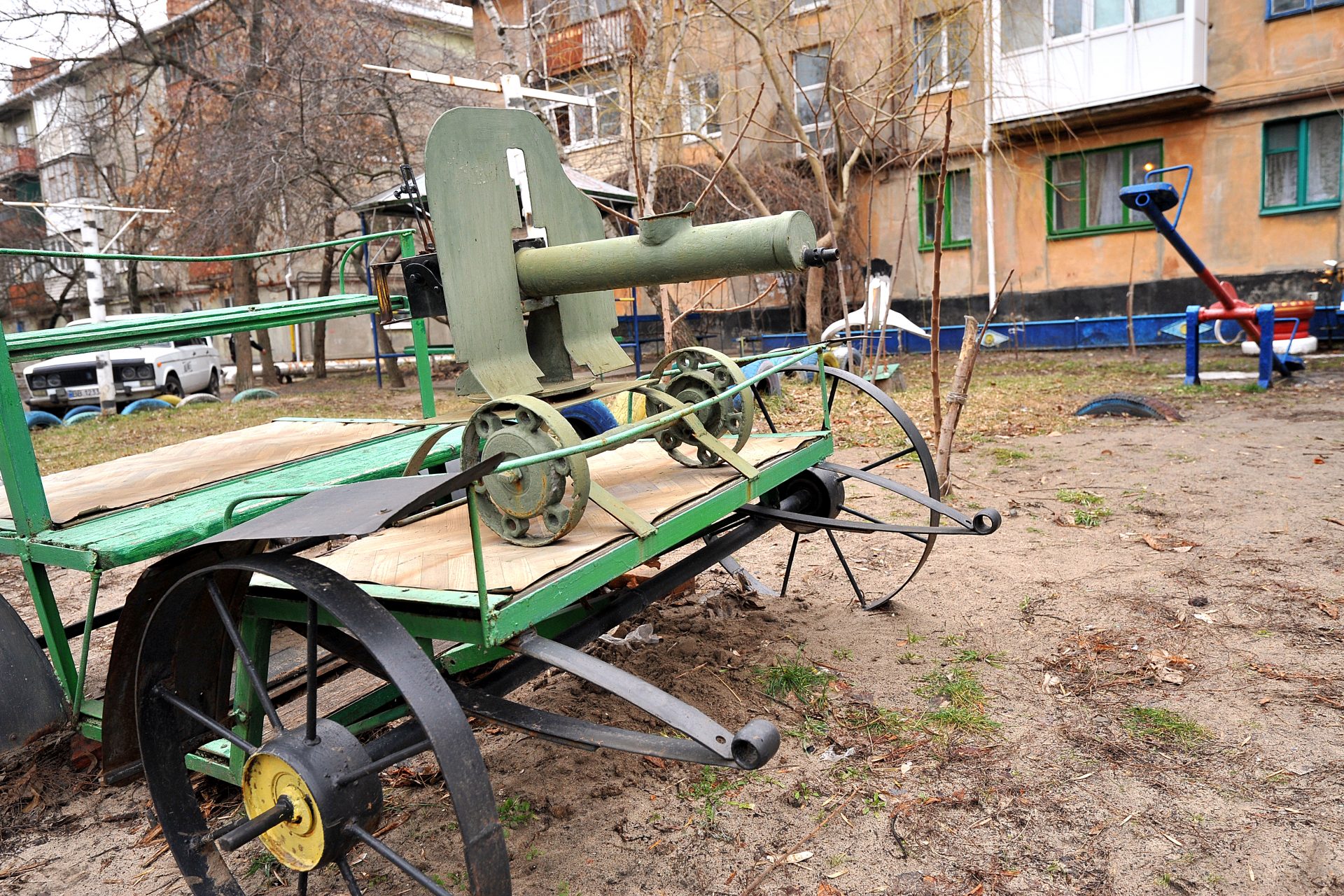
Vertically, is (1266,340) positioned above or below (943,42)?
below

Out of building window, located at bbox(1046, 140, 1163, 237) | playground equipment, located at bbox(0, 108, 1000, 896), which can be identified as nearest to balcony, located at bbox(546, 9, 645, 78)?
playground equipment, located at bbox(0, 108, 1000, 896)

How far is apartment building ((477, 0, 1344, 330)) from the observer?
14.0m

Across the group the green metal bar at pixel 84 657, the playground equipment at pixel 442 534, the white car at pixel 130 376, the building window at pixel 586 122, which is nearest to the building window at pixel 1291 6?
the building window at pixel 586 122

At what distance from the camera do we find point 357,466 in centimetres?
343

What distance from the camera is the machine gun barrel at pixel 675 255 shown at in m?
2.74

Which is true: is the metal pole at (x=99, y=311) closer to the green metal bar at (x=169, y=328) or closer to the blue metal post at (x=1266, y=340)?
the green metal bar at (x=169, y=328)

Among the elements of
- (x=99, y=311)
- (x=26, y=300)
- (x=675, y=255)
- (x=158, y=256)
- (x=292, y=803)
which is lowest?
(x=292, y=803)

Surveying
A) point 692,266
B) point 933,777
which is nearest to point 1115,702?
point 933,777

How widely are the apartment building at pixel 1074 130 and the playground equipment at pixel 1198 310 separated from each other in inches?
157

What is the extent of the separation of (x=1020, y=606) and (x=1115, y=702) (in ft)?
3.15

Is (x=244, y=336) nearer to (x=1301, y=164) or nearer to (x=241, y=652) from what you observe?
(x=241, y=652)

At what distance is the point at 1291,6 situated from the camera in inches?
567

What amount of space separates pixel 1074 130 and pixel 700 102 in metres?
8.00

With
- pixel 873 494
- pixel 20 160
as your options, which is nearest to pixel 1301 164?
pixel 873 494
